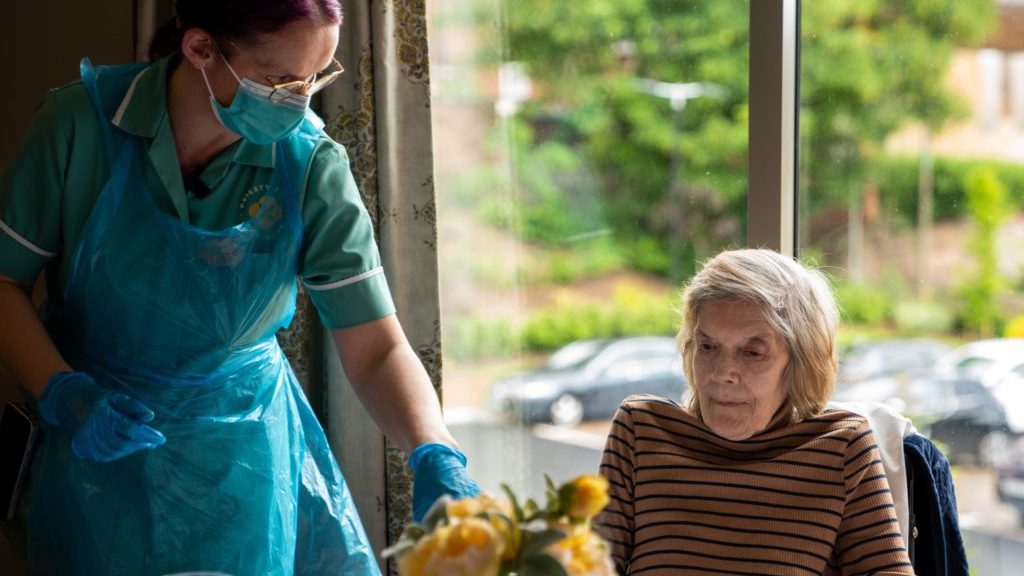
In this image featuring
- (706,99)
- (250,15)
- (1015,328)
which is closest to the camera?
(250,15)

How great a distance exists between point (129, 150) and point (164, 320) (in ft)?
0.80

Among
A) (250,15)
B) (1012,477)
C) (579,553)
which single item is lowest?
(1012,477)

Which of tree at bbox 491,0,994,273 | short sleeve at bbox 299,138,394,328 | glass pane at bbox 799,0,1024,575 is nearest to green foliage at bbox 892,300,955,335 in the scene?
glass pane at bbox 799,0,1024,575

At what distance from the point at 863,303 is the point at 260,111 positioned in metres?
1.38

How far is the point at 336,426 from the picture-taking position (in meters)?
2.54

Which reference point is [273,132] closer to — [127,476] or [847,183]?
[127,476]

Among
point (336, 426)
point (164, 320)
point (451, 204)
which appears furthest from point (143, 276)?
point (451, 204)

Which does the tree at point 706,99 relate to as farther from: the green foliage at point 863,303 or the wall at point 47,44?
the wall at point 47,44

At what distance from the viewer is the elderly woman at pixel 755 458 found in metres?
1.76

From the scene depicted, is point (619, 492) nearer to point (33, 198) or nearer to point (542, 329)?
point (33, 198)

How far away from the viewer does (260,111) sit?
1.64m

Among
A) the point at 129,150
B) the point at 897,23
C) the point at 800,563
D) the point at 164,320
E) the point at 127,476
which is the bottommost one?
the point at 800,563

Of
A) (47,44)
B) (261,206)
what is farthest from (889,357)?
(47,44)

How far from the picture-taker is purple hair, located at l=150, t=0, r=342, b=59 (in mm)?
1576
